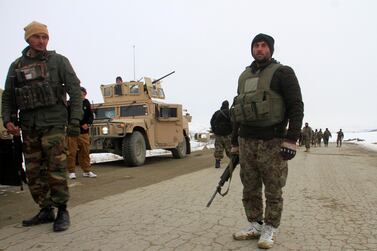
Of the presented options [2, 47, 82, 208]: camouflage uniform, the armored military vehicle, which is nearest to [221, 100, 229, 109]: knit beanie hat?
the armored military vehicle

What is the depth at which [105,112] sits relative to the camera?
11.8 metres

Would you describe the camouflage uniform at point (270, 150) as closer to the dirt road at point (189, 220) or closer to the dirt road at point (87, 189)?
the dirt road at point (189, 220)

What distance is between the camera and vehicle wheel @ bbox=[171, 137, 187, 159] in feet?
44.1

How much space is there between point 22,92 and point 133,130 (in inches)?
270

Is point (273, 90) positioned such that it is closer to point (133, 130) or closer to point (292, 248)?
point (292, 248)

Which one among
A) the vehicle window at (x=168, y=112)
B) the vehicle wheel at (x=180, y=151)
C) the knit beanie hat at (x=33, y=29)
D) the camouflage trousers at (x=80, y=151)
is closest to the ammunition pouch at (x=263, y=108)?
the knit beanie hat at (x=33, y=29)

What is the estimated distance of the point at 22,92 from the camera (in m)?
3.96

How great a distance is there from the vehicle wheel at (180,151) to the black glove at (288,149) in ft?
33.3

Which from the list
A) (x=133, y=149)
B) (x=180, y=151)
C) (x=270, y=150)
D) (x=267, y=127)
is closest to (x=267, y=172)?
(x=270, y=150)

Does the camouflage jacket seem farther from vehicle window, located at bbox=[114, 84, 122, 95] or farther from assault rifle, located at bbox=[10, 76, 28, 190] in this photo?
vehicle window, located at bbox=[114, 84, 122, 95]

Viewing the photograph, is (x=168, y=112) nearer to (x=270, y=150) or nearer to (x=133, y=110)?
(x=133, y=110)

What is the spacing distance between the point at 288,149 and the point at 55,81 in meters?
2.31

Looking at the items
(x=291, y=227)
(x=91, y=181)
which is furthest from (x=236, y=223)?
(x=91, y=181)

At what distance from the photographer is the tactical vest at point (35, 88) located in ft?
12.9
